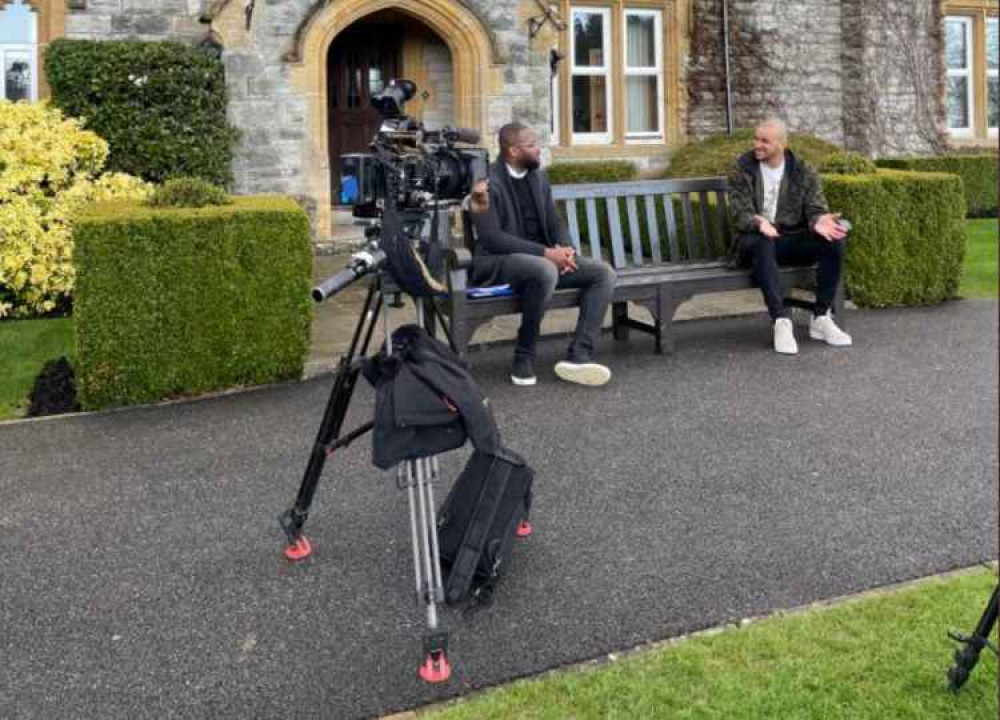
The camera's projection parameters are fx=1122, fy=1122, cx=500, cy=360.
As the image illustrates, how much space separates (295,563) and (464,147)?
1.64 m

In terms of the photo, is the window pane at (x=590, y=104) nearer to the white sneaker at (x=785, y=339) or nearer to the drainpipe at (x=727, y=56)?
the drainpipe at (x=727, y=56)

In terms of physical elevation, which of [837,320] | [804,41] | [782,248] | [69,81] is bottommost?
[837,320]

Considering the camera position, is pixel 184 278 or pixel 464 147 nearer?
pixel 464 147

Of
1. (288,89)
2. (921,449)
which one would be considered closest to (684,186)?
(921,449)

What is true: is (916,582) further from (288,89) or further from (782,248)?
(288,89)

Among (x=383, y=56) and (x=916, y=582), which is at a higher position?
(x=383, y=56)

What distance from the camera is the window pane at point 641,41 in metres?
17.2

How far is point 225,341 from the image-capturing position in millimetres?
6586

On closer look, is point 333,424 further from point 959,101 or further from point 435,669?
point 959,101

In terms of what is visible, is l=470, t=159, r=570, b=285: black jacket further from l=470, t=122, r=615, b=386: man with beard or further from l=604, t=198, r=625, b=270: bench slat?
l=604, t=198, r=625, b=270: bench slat

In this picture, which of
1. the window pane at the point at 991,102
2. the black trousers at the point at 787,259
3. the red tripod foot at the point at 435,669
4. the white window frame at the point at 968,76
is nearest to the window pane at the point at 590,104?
the white window frame at the point at 968,76

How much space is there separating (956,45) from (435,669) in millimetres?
19668

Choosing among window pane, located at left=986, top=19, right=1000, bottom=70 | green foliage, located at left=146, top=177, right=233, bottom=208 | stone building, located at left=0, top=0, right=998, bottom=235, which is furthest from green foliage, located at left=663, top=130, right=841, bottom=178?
green foliage, located at left=146, top=177, right=233, bottom=208

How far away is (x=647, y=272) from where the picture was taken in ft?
25.8
